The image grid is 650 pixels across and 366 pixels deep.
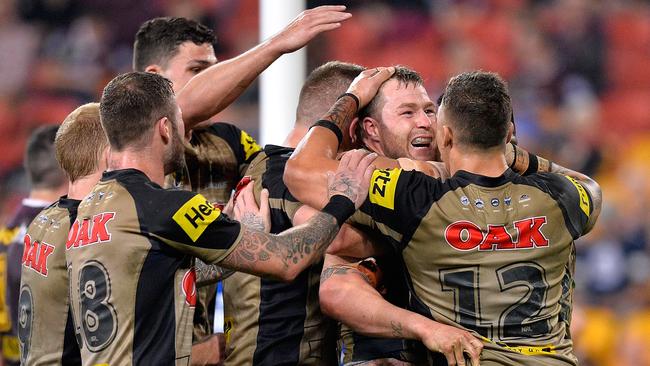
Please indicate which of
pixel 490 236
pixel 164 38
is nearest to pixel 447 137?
pixel 490 236

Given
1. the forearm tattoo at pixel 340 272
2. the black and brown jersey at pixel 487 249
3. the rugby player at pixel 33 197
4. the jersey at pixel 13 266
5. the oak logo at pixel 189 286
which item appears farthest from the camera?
the rugby player at pixel 33 197

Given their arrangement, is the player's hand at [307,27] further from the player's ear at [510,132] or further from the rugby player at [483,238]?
the player's ear at [510,132]

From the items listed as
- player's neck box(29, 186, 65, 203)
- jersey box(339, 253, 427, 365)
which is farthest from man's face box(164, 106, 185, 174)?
player's neck box(29, 186, 65, 203)

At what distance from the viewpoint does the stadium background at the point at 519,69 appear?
8711 mm

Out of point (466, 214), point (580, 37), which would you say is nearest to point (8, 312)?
point (466, 214)

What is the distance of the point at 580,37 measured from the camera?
31.6 feet

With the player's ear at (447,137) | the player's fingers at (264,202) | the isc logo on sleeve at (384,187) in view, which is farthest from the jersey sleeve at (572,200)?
the player's fingers at (264,202)

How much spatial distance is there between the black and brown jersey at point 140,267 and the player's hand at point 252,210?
59 centimetres

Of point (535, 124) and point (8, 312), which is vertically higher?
point (535, 124)

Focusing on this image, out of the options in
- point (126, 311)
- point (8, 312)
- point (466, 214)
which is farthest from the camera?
point (8, 312)

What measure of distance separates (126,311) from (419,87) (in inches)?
67.0

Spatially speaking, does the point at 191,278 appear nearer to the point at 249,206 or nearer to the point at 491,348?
the point at 249,206

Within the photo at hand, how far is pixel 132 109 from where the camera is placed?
11.6ft

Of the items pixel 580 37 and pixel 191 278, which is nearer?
pixel 191 278
